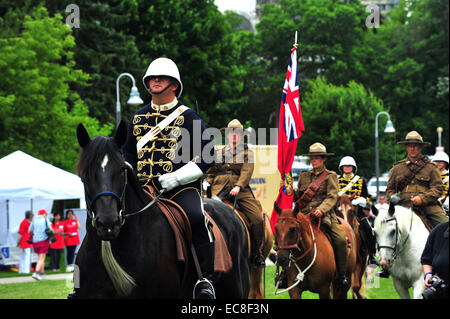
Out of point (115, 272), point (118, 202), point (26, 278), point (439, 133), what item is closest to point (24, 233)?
point (26, 278)

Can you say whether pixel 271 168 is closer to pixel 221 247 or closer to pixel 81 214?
pixel 81 214

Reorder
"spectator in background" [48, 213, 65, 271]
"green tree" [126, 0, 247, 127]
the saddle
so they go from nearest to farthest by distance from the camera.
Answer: the saddle → "spectator in background" [48, 213, 65, 271] → "green tree" [126, 0, 247, 127]

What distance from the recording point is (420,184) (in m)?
13.2

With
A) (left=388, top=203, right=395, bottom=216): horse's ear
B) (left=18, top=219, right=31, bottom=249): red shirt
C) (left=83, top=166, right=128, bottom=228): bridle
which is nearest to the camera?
(left=83, top=166, right=128, bottom=228): bridle

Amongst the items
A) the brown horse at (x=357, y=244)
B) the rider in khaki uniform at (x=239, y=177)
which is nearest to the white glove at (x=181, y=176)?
the rider in khaki uniform at (x=239, y=177)

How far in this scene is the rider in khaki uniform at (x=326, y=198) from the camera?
12797 mm

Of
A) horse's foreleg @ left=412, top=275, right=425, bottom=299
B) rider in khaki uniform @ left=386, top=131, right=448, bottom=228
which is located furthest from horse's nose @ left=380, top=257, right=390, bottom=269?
rider in khaki uniform @ left=386, top=131, right=448, bottom=228

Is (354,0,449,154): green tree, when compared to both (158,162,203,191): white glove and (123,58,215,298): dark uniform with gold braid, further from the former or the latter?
(158,162,203,191): white glove

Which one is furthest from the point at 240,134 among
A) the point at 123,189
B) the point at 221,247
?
the point at 123,189

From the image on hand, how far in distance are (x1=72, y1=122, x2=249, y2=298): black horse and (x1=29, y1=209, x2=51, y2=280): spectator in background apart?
53.2 ft

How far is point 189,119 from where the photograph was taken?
24.7ft

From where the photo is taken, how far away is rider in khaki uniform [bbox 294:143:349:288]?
504 inches

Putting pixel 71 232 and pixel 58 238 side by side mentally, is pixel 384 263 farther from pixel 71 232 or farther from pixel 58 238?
pixel 58 238
